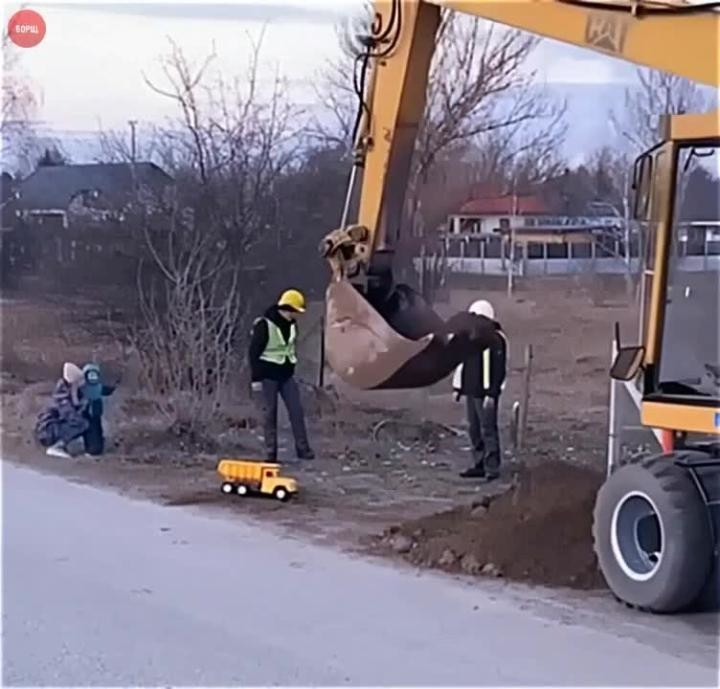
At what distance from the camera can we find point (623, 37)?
8.42 meters

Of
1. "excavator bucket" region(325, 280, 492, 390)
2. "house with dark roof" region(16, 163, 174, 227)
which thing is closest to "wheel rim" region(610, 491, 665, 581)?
"excavator bucket" region(325, 280, 492, 390)

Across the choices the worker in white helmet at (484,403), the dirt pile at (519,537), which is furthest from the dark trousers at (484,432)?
the dirt pile at (519,537)

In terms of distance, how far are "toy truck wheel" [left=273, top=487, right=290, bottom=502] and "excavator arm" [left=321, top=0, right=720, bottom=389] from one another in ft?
7.20

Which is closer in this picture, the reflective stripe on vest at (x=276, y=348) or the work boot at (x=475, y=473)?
the work boot at (x=475, y=473)

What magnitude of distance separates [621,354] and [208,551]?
2744mm

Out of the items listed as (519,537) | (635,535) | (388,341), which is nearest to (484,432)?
(519,537)

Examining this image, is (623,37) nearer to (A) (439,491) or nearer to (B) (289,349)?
(A) (439,491)

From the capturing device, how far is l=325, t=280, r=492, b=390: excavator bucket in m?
9.34

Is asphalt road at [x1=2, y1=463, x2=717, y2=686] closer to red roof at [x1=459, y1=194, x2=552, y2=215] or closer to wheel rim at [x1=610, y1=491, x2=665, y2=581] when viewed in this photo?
wheel rim at [x1=610, y1=491, x2=665, y2=581]

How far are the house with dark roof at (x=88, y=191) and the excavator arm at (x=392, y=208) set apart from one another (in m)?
7.05

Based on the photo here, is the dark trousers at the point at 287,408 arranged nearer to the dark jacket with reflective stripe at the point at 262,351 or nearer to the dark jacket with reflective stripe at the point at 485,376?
the dark jacket with reflective stripe at the point at 262,351

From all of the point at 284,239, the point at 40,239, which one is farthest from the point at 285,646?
the point at 40,239

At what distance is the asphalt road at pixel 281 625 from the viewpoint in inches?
292

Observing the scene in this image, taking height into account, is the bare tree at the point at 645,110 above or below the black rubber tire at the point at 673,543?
above
